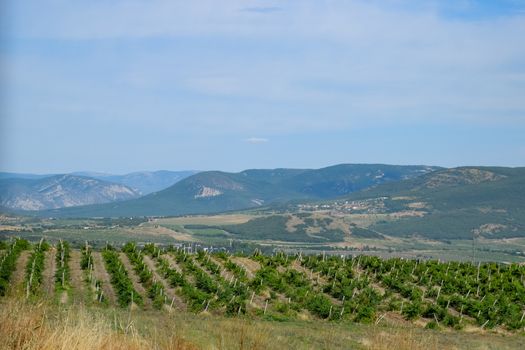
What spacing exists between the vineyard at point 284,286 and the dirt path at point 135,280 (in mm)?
52

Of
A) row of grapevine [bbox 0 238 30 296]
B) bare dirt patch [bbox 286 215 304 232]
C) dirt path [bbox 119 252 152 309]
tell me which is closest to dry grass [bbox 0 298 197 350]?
row of grapevine [bbox 0 238 30 296]

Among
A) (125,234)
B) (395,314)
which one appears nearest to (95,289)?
(395,314)

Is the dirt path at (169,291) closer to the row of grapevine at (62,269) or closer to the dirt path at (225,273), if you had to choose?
the dirt path at (225,273)

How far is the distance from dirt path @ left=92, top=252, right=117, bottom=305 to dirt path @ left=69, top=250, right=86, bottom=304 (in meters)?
0.84

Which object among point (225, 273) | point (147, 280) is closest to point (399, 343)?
point (147, 280)

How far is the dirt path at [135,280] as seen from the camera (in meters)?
28.9

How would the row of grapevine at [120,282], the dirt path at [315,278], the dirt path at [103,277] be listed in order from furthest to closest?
the dirt path at [315,278], the dirt path at [103,277], the row of grapevine at [120,282]

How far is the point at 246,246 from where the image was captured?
126812 mm

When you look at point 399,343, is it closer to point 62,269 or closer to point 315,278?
point 62,269

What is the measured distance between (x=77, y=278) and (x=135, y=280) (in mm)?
2773

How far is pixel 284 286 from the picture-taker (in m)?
32.8

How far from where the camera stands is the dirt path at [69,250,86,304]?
28612mm

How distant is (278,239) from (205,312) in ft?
458

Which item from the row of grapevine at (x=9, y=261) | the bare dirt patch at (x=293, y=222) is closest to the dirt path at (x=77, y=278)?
the row of grapevine at (x=9, y=261)
